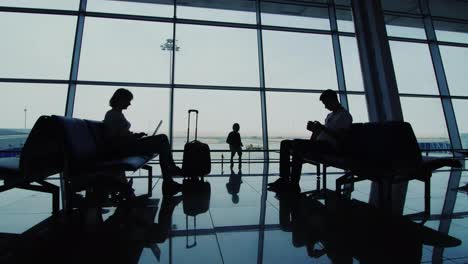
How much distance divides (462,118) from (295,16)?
447 cm

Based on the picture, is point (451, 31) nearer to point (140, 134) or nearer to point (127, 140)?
point (140, 134)

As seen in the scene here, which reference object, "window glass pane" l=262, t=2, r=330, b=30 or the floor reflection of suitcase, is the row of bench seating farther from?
"window glass pane" l=262, t=2, r=330, b=30

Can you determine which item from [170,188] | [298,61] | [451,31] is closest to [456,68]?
[451,31]

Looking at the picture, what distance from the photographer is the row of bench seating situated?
5.57 feet

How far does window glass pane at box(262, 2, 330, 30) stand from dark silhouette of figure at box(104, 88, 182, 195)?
4269mm

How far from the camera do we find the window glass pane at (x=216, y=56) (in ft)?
17.6

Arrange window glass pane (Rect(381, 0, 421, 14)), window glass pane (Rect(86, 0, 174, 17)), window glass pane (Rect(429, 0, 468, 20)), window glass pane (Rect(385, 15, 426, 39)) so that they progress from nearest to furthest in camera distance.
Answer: window glass pane (Rect(86, 0, 174, 17)), window glass pane (Rect(385, 15, 426, 39)), window glass pane (Rect(381, 0, 421, 14)), window glass pane (Rect(429, 0, 468, 20))

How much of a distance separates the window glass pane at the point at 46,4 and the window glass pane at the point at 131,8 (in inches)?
10.8

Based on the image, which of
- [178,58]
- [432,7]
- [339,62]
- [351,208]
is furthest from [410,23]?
[351,208]

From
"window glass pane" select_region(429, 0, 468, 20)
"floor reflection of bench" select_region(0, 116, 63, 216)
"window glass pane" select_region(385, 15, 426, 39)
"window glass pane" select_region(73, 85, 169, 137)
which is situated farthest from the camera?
"window glass pane" select_region(429, 0, 468, 20)

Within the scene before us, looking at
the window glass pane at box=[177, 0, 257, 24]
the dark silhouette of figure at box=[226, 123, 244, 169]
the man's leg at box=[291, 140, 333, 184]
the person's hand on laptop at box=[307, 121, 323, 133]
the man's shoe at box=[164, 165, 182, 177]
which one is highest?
the window glass pane at box=[177, 0, 257, 24]

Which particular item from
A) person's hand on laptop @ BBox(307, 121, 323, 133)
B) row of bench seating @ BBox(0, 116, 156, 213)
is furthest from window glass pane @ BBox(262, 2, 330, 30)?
row of bench seating @ BBox(0, 116, 156, 213)

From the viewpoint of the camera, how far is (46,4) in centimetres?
514

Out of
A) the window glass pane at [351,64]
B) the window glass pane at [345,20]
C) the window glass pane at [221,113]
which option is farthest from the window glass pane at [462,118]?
the window glass pane at [221,113]
